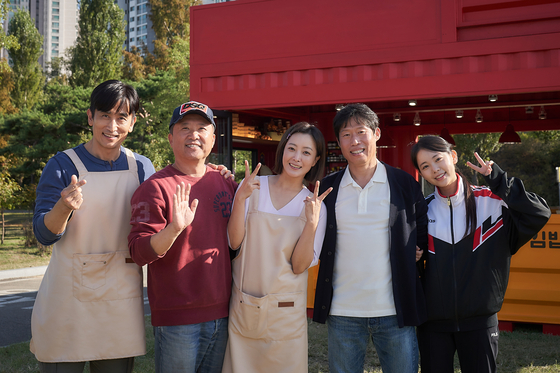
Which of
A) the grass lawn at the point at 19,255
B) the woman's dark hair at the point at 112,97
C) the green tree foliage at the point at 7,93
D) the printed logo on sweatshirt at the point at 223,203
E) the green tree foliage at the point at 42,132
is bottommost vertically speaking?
the grass lawn at the point at 19,255

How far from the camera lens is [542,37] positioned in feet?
17.6

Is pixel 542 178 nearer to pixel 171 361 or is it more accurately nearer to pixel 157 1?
pixel 171 361

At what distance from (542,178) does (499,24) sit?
822 inches

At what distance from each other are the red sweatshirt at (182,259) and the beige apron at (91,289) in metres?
0.17

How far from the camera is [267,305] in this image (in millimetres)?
2264

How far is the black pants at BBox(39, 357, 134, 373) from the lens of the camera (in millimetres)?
2256

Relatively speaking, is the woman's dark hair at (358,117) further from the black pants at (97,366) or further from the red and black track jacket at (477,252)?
the black pants at (97,366)

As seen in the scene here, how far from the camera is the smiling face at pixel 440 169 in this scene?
Answer: 2.54 meters

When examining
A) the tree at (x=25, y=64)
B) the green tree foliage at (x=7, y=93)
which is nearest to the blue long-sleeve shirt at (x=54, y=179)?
the green tree foliage at (x=7, y=93)

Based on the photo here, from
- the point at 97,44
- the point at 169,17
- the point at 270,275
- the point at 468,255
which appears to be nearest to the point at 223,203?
the point at 270,275

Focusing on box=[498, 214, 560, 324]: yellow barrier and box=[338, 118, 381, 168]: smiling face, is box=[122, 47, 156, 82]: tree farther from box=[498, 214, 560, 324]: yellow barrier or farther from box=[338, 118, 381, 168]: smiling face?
box=[338, 118, 381, 168]: smiling face

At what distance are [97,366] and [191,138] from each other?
1279mm

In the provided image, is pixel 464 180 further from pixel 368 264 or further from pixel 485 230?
pixel 368 264

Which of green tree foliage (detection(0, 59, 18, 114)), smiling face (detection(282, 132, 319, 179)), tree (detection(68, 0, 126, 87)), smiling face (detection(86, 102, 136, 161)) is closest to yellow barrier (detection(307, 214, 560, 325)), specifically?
smiling face (detection(282, 132, 319, 179))
